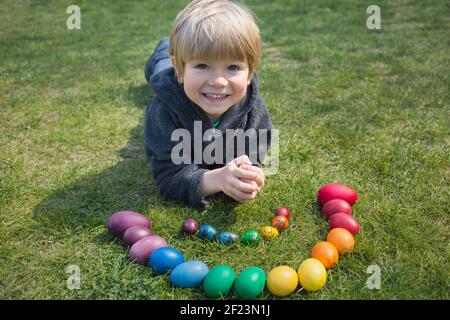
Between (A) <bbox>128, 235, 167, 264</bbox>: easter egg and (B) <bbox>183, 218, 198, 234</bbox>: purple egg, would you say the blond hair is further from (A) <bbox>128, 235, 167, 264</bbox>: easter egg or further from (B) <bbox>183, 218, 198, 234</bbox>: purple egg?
(A) <bbox>128, 235, 167, 264</bbox>: easter egg

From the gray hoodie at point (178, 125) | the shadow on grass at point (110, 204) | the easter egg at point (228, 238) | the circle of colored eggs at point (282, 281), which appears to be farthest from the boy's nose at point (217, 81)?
the circle of colored eggs at point (282, 281)

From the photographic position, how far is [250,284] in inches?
74.9

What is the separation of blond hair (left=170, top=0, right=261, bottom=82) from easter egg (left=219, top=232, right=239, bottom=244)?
3.20ft

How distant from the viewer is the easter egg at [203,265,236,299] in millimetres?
1925

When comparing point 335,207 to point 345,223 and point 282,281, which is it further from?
point 282,281

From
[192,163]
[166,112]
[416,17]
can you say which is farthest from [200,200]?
[416,17]

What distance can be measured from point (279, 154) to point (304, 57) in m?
2.53

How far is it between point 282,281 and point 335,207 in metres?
0.66

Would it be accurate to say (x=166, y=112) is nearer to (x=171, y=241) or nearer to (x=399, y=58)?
(x=171, y=241)

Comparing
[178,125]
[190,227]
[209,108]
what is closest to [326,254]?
[190,227]

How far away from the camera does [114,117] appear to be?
12.8 feet

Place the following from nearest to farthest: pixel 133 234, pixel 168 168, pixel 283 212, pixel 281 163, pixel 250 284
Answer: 1. pixel 250 284
2. pixel 133 234
3. pixel 283 212
4. pixel 168 168
5. pixel 281 163

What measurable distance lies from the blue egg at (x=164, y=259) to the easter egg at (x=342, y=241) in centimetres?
78

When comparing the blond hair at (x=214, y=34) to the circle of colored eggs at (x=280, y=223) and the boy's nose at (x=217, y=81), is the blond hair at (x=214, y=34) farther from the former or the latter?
the circle of colored eggs at (x=280, y=223)
